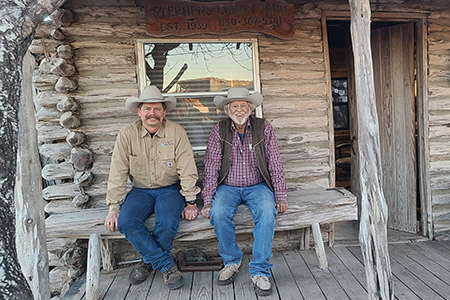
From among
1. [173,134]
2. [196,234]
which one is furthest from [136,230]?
[173,134]

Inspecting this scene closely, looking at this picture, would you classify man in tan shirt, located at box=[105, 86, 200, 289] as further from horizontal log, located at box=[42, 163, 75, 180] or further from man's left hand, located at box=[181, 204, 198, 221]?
horizontal log, located at box=[42, 163, 75, 180]

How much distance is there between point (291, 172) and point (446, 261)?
172cm

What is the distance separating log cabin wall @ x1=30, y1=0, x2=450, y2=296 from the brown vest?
0.52m

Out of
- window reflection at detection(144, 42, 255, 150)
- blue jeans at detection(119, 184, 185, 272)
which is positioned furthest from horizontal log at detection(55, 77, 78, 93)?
blue jeans at detection(119, 184, 185, 272)

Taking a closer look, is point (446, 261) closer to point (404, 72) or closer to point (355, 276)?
point (355, 276)

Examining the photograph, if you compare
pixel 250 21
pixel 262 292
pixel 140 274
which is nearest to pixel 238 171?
pixel 262 292

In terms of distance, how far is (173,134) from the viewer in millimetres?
2932

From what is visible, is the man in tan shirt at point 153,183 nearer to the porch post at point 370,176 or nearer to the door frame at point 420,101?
the porch post at point 370,176

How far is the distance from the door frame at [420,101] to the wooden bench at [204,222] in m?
0.64

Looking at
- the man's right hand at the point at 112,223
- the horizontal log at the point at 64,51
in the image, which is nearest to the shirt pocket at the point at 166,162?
the man's right hand at the point at 112,223

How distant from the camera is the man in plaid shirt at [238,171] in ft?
9.10

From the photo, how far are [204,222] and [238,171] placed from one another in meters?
0.56

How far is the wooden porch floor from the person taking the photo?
8.59ft

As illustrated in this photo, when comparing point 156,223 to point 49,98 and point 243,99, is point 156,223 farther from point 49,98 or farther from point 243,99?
point 49,98
